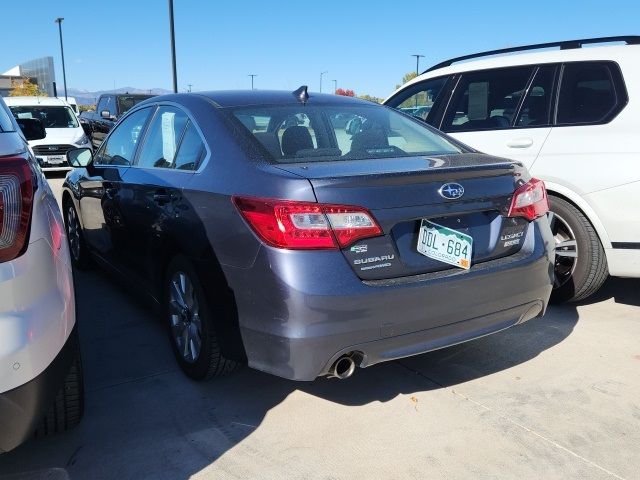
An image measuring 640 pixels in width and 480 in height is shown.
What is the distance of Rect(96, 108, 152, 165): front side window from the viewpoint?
411cm

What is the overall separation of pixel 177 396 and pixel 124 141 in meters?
2.03

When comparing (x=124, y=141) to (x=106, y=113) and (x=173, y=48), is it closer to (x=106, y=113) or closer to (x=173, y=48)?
(x=106, y=113)

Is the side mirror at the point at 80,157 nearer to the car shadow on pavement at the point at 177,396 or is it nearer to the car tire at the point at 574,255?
the car shadow on pavement at the point at 177,396

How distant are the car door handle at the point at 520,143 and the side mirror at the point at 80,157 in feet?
10.5

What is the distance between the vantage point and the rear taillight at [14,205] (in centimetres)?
199

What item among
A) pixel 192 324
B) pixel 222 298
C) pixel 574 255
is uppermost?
pixel 222 298

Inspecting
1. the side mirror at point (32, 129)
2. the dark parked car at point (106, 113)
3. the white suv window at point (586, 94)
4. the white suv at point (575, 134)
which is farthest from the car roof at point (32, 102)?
the white suv window at point (586, 94)

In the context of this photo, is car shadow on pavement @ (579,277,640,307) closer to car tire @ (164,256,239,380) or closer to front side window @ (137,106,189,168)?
car tire @ (164,256,239,380)

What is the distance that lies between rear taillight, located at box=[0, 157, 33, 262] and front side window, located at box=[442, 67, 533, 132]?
367 cm

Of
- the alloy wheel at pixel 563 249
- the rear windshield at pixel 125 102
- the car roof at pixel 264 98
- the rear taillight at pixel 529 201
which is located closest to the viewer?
the rear taillight at pixel 529 201

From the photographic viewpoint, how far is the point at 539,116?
454 cm

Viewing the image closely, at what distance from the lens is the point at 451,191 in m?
2.72

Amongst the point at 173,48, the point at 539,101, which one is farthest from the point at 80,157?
the point at 173,48

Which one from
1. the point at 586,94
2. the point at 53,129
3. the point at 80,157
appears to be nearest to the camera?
the point at 586,94
